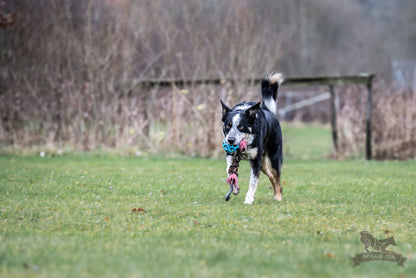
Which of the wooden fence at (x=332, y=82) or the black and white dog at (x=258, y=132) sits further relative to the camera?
the wooden fence at (x=332, y=82)

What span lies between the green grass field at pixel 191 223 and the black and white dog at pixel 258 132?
393 mm

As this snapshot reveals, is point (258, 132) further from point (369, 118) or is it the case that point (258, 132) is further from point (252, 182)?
point (369, 118)

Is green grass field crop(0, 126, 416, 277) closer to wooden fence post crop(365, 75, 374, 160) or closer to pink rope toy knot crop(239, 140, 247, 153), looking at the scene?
pink rope toy knot crop(239, 140, 247, 153)

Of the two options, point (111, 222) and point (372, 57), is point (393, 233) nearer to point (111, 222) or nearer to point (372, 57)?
point (111, 222)

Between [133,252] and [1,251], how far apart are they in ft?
3.56

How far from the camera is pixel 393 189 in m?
8.28

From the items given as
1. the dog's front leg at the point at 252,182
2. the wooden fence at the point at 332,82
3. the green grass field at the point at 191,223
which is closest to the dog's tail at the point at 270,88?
the dog's front leg at the point at 252,182

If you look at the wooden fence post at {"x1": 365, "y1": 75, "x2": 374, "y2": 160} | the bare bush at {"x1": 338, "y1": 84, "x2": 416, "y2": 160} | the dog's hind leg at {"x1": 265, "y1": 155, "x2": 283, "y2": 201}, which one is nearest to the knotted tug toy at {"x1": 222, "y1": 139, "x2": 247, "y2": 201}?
the dog's hind leg at {"x1": 265, "y1": 155, "x2": 283, "y2": 201}

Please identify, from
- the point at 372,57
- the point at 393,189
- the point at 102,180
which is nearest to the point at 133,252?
the point at 102,180

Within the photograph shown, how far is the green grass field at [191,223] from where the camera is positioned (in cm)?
403

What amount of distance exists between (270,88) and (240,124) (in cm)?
122

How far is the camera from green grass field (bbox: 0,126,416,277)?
4.03 m

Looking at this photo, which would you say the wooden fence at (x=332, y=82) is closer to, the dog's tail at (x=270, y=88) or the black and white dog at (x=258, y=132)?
the dog's tail at (x=270, y=88)

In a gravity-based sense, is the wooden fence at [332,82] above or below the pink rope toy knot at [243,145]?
above
